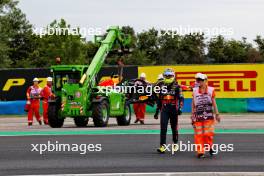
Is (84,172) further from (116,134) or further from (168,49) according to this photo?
(168,49)

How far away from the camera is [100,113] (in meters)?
23.6

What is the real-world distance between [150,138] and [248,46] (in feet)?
225

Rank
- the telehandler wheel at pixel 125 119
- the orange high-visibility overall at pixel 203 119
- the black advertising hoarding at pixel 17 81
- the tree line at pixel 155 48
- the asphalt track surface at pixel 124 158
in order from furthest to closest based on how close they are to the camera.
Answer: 1. the tree line at pixel 155 48
2. the black advertising hoarding at pixel 17 81
3. the telehandler wheel at pixel 125 119
4. the orange high-visibility overall at pixel 203 119
5. the asphalt track surface at pixel 124 158

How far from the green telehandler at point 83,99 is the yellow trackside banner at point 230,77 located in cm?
943

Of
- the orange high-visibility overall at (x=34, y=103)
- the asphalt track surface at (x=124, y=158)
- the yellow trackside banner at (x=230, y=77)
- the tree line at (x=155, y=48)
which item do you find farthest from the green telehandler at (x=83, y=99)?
the tree line at (x=155, y=48)

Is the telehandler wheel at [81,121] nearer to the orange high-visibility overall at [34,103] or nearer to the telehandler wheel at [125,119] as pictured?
the telehandler wheel at [125,119]

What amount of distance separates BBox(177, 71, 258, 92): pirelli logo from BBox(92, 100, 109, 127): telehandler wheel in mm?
11118

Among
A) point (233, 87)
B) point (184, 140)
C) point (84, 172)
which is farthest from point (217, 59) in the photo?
point (84, 172)

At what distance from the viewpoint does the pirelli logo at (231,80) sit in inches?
1334

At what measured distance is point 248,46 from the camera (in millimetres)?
86375

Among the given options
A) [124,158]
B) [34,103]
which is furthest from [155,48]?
[124,158]

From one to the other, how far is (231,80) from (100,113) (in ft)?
39.4

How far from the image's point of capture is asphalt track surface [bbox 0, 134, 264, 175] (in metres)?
12.7

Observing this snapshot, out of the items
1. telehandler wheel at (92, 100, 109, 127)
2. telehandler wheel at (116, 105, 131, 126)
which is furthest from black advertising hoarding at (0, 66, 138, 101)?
telehandler wheel at (92, 100, 109, 127)
